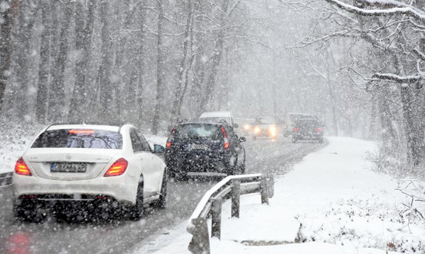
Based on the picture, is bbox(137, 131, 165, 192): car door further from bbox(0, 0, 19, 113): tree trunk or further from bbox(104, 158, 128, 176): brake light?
bbox(0, 0, 19, 113): tree trunk

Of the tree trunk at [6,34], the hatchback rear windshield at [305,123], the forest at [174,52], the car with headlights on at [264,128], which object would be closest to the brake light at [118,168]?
the forest at [174,52]

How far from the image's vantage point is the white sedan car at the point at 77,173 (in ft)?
26.2

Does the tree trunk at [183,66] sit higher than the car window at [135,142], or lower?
higher

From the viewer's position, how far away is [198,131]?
1545cm

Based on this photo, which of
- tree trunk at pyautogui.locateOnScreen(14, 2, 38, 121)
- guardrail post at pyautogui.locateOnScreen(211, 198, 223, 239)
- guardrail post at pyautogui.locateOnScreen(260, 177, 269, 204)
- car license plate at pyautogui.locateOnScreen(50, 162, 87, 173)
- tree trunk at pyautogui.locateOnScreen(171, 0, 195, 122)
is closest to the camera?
guardrail post at pyautogui.locateOnScreen(211, 198, 223, 239)

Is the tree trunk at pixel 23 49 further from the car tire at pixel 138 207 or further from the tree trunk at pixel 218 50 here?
the car tire at pixel 138 207

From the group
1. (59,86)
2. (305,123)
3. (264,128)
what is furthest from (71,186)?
(264,128)

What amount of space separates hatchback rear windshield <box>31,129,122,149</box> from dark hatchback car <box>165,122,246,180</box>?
6.32 meters

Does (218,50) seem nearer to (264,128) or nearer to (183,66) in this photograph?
(183,66)

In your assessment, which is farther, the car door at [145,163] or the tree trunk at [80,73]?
the tree trunk at [80,73]

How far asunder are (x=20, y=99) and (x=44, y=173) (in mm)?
28172

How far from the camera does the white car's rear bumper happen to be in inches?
313

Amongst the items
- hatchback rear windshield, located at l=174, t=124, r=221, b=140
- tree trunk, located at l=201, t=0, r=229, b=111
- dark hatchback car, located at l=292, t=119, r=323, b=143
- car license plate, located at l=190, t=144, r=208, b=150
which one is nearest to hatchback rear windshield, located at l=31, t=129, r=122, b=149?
car license plate, located at l=190, t=144, r=208, b=150

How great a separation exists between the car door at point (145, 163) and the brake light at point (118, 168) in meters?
0.53
